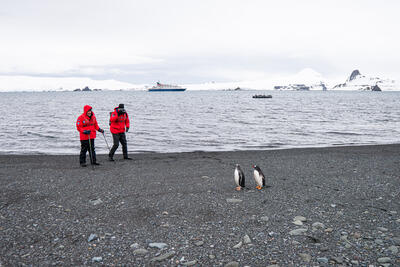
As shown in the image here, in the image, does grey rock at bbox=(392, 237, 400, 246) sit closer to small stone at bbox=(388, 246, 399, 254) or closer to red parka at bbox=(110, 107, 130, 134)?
small stone at bbox=(388, 246, 399, 254)

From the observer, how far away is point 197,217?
23.1ft

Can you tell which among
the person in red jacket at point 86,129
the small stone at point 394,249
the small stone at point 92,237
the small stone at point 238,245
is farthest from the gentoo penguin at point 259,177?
the person in red jacket at point 86,129

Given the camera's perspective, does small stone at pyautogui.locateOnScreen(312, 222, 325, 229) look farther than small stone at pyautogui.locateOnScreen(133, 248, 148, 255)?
Yes

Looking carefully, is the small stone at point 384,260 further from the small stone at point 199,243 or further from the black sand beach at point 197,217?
the small stone at point 199,243

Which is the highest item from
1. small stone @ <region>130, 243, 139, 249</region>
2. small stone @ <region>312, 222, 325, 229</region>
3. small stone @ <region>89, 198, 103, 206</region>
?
small stone @ <region>312, 222, 325, 229</region>

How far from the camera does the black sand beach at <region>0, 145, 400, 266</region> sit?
532 cm

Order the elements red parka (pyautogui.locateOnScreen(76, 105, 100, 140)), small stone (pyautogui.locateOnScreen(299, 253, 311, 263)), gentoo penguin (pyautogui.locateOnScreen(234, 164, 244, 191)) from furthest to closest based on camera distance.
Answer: red parka (pyautogui.locateOnScreen(76, 105, 100, 140))
gentoo penguin (pyautogui.locateOnScreen(234, 164, 244, 191))
small stone (pyautogui.locateOnScreen(299, 253, 311, 263))

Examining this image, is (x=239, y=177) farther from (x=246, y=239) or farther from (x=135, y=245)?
(x=135, y=245)

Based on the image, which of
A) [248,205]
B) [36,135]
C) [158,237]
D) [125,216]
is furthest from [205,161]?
[36,135]

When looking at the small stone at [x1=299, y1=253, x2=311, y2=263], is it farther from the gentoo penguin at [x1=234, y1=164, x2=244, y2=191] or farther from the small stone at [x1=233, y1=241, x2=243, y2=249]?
the gentoo penguin at [x1=234, y1=164, x2=244, y2=191]

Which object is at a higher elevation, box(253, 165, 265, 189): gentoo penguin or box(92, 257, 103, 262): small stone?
box(253, 165, 265, 189): gentoo penguin

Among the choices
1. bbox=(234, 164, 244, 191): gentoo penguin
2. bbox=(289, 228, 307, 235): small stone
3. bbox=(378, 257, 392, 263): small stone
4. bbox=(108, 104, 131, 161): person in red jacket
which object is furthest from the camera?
bbox=(108, 104, 131, 161): person in red jacket

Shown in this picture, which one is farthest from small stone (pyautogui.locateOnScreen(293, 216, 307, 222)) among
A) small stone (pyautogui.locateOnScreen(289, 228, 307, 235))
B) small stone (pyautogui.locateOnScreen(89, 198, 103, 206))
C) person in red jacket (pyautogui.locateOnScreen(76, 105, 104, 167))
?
person in red jacket (pyautogui.locateOnScreen(76, 105, 104, 167))

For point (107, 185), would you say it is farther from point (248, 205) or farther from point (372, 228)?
point (372, 228)
